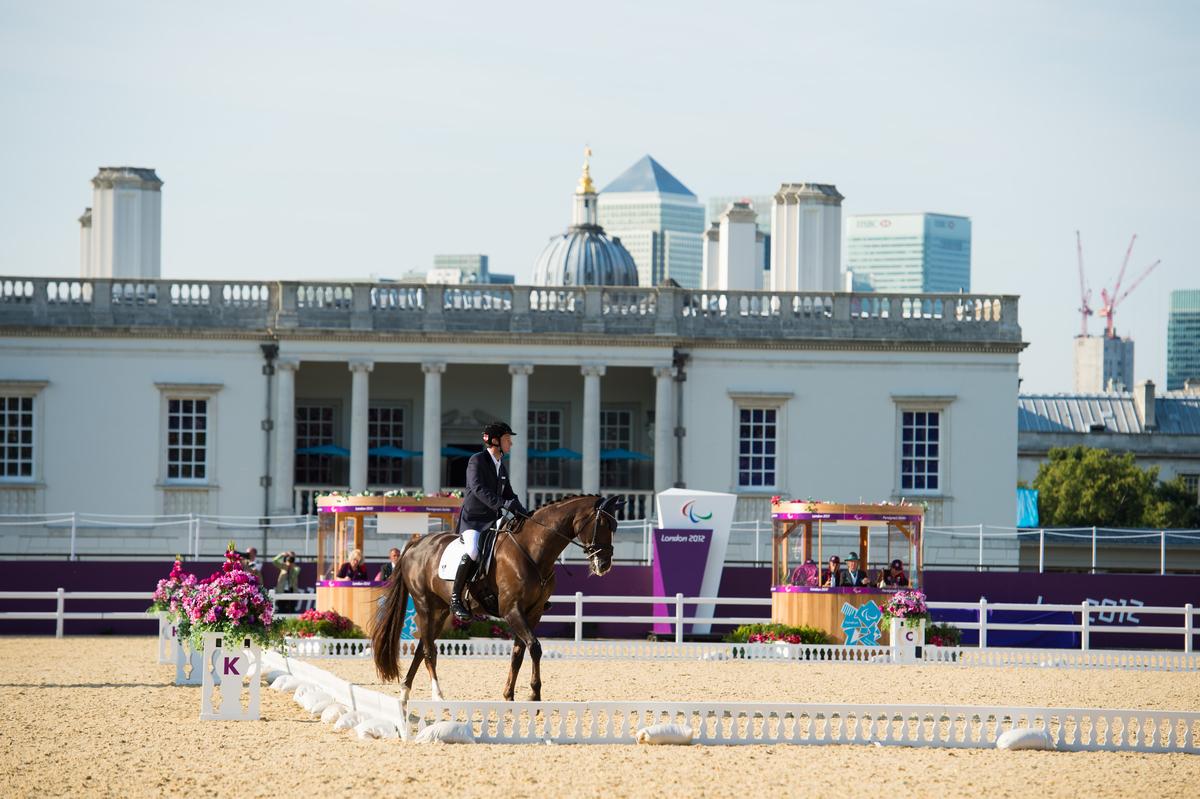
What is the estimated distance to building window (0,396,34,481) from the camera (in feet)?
131

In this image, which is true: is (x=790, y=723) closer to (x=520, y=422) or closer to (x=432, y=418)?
(x=520, y=422)

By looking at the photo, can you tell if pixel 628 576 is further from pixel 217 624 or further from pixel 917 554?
pixel 217 624

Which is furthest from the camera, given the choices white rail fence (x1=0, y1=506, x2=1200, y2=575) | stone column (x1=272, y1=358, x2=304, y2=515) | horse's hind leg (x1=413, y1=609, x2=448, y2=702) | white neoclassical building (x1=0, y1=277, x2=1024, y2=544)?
white neoclassical building (x1=0, y1=277, x2=1024, y2=544)

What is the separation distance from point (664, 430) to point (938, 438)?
19.2 feet

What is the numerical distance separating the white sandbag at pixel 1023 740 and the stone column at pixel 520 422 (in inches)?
981

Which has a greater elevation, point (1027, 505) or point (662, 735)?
point (1027, 505)

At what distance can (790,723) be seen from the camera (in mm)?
15586

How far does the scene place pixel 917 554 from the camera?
92.8ft

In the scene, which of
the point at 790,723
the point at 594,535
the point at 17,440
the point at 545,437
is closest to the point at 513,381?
the point at 545,437

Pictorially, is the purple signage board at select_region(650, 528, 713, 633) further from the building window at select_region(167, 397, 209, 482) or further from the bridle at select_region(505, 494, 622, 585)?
the bridle at select_region(505, 494, 622, 585)

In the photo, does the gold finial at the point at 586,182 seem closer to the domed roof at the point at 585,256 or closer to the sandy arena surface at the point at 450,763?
the domed roof at the point at 585,256

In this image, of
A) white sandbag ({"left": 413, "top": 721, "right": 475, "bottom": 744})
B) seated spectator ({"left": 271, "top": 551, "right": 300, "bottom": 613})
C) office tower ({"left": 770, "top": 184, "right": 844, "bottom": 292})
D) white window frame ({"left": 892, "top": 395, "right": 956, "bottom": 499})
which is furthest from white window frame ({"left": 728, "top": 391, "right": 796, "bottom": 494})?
white sandbag ({"left": 413, "top": 721, "right": 475, "bottom": 744})

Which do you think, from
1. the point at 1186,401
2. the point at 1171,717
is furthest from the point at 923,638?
the point at 1186,401

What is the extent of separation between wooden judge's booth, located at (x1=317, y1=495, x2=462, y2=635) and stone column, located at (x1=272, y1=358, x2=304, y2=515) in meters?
11.0
